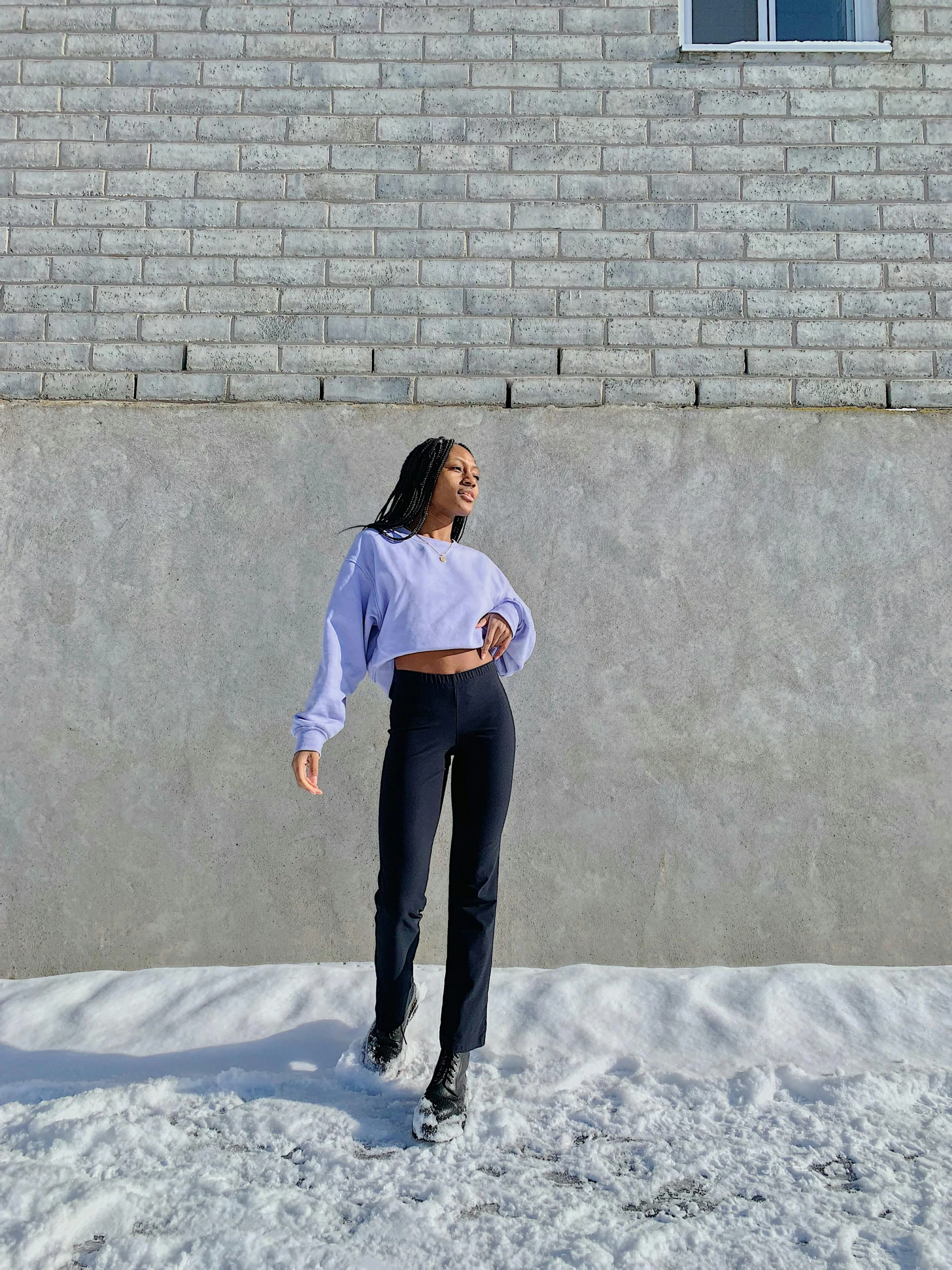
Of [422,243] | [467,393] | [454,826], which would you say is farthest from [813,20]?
[454,826]

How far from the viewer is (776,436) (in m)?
3.85

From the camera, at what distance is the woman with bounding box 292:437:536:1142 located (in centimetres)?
254

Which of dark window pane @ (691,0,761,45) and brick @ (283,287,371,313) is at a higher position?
dark window pane @ (691,0,761,45)

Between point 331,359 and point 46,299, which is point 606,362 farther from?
point 46,299

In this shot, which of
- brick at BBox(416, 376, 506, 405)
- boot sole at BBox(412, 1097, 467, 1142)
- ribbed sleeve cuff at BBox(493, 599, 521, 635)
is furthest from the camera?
brick at BBox(416, 376, 506, 405)

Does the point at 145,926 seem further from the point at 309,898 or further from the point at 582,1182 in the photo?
the point at 582,1182

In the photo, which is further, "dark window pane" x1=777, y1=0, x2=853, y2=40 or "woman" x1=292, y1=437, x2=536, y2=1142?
"dark window pane" x1=777, y1=0, x2=853, y2=40

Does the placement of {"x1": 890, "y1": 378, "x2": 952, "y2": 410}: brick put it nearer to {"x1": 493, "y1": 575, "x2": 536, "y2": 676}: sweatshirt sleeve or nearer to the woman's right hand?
{"x1": 493, "y1": 575, "x2": 536, "y2": 676}: sweatshirt sleeve

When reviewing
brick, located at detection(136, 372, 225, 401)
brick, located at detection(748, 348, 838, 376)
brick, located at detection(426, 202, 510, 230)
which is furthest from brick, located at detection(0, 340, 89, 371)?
brick, located at detection(748, 348, 838, 376)

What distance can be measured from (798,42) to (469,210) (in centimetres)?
160

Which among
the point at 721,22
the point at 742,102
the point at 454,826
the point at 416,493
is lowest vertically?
the point at 454,826

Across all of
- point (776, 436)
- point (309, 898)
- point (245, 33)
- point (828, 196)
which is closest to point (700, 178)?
point (828, 196)

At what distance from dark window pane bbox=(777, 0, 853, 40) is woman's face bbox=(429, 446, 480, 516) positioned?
9.55ft

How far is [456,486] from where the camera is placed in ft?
9.03
